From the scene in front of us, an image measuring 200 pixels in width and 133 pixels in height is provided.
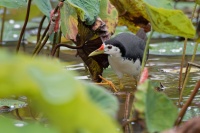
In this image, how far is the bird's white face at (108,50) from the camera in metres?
2.67

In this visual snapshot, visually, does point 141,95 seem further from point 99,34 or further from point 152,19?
point 99,34

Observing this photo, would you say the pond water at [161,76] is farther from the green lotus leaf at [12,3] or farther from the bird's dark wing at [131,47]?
the green lotus leaf at [12,3]

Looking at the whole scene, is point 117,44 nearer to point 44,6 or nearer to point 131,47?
point 131,47

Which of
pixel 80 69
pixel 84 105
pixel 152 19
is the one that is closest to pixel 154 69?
pixel 80 69

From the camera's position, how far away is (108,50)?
2.72 m

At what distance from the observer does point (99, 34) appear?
2691 millimetres

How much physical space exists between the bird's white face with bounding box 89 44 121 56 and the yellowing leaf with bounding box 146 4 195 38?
1024mm

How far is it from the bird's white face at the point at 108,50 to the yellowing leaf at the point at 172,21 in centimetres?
102

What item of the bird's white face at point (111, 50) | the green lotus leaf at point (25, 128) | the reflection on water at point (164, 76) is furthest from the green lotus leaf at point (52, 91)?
the bird's white face at point (111, 50)

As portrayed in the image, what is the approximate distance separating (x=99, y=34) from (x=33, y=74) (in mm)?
2073

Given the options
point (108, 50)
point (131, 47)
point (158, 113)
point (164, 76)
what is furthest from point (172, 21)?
point (164, 76)

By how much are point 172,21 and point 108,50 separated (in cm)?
119

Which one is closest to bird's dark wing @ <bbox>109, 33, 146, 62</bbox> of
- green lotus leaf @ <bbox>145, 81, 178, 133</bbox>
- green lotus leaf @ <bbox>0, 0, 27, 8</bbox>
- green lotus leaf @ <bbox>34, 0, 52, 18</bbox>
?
green lotus leaf @ <bbox>34, 0, 52, 18</bbox>

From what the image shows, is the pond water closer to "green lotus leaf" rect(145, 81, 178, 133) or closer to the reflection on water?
the reflection on water
